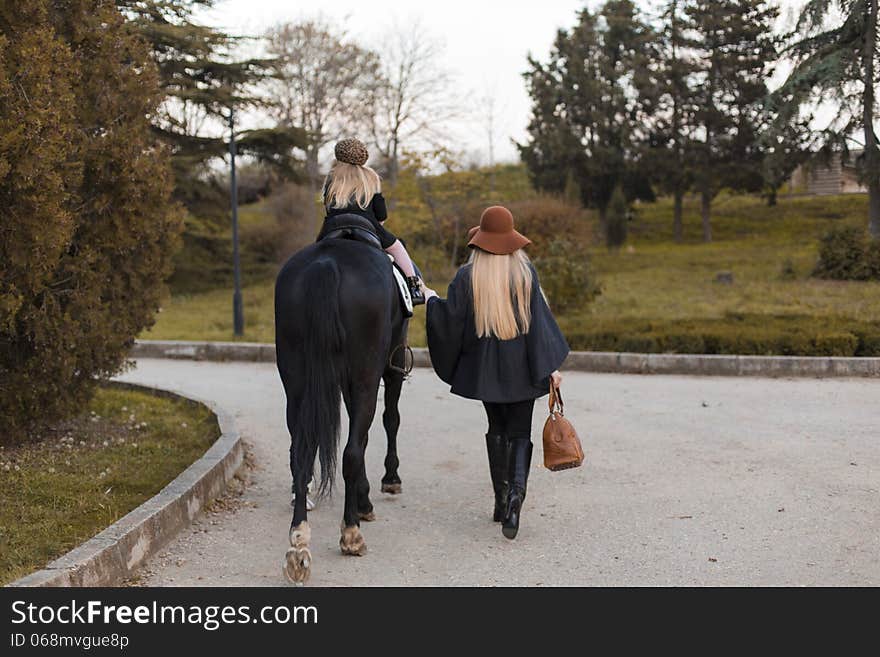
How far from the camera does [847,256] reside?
2347 cm

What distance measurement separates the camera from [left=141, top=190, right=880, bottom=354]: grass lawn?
17484 millimetres

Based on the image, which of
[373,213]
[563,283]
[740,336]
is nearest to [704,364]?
[740,336]

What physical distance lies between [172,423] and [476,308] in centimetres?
437

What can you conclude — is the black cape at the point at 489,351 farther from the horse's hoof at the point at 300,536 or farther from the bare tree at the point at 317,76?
the bare tree at the point at 317,76

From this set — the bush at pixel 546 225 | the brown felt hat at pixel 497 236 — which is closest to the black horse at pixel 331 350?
the brown felt hat at pixel 497 236

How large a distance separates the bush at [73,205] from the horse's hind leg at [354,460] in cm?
288

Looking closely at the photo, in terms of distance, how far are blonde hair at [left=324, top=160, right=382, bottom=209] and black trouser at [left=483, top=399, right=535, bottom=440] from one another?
1.59 metres

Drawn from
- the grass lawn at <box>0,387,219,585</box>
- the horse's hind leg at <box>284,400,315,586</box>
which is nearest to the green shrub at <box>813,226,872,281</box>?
the grass lawn at <box>0,387,219,585</box>

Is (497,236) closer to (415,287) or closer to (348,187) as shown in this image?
(415,287)

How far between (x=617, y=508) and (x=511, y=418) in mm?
1051

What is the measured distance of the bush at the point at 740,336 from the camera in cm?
1237

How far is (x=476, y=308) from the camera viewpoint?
5.89m

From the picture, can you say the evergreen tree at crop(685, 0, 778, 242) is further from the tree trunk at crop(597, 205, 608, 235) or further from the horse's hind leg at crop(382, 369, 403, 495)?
the horse's hind leg at crop(382, 369, 403, 495)
